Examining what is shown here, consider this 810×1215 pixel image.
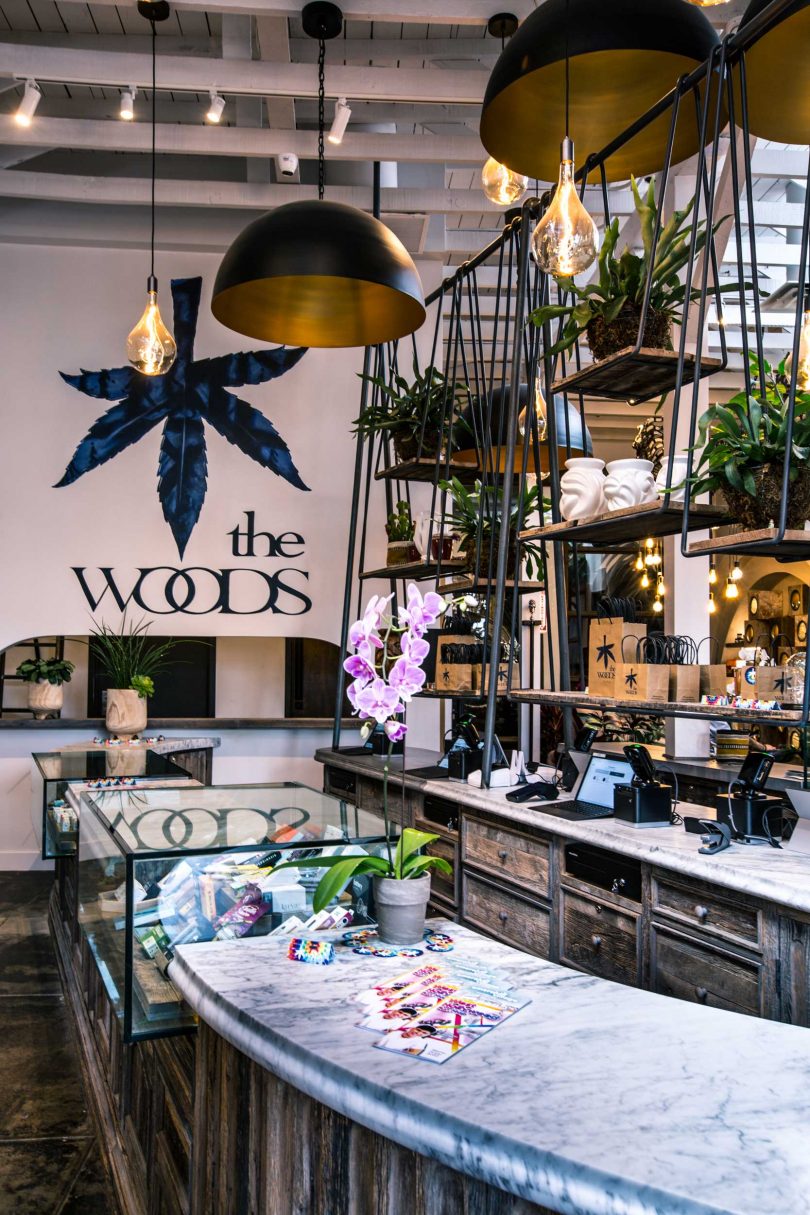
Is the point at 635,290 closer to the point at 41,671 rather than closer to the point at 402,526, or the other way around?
the point at 402,526

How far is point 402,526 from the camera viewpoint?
4992 mm

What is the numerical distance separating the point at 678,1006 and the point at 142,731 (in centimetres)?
528

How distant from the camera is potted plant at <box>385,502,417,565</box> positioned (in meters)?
4.89

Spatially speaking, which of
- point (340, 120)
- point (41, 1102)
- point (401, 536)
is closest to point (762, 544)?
point (401, 536)

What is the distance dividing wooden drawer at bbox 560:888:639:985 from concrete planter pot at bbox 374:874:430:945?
870mm

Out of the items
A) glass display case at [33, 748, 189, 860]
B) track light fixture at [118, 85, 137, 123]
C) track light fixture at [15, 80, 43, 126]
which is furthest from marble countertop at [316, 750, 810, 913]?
track light fixture at [15, 80, 43, 126]

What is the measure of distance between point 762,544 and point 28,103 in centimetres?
439

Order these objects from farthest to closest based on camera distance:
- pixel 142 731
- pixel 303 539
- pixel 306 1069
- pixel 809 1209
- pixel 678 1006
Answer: pixel 303 539 < pixel 142 731 < pixel 678 1006 < pixel 306 1069 < pixel 809 1209

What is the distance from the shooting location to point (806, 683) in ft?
7.40

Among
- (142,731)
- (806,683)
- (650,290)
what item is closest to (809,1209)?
(806,683)

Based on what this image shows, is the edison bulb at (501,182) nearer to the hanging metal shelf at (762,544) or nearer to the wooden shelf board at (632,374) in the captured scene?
the wooden shelf board at (632,374)

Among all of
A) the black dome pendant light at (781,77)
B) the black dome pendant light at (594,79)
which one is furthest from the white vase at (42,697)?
the black dome pendant light at (781,77)

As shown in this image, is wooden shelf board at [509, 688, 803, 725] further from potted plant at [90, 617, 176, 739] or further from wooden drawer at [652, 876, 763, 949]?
potted plant at [90, 617, 176, 739]

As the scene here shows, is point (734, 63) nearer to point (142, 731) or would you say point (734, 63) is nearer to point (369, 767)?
point (369, 767)
